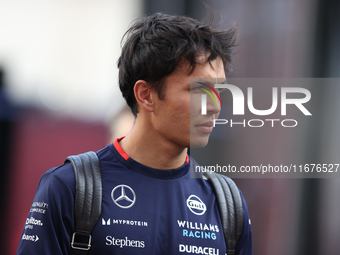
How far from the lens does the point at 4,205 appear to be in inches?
117

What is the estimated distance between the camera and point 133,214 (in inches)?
62.7

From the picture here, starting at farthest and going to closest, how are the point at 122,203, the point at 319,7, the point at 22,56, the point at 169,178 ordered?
the point at 319,7
the point at 22,56
the point at 169,178
the point at 122,203

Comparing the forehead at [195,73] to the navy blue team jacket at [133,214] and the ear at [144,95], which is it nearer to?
the ear at [144,95]

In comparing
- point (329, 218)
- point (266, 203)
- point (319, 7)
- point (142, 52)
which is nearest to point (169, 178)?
point (142, 52)

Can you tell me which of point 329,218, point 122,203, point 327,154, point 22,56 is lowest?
point 329,218

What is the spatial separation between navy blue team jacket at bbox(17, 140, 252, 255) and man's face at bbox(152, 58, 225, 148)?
20 cm

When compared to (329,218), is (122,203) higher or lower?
higher

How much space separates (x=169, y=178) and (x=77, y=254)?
1.81ft

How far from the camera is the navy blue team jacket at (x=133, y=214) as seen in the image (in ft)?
4.93

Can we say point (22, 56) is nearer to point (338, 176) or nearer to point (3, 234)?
point (3, 234)

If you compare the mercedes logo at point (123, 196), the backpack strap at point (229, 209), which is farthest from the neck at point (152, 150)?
the backpack strap at point (229, 209)

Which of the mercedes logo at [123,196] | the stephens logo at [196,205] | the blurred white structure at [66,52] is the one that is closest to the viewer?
the mercedes logo at [123,196]

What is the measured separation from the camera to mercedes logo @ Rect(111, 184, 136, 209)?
161 cm

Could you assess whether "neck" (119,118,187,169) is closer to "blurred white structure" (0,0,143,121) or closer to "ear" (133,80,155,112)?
"ear" (133,80,155,112)
